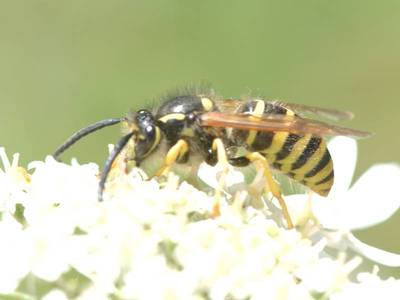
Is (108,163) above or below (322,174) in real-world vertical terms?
above

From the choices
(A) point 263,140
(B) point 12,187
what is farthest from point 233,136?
(B) point 12,187

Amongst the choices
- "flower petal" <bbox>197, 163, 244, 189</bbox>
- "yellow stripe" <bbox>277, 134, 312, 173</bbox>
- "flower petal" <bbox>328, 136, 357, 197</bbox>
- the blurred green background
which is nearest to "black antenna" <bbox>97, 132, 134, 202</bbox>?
"flower petal" <bbox>197, 163, 244, 189</bbox>

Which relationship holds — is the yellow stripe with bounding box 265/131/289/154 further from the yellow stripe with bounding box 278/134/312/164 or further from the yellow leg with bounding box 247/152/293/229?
the yellow leg with bounding box 247/152/293/229

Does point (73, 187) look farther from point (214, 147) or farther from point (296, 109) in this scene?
point (296, 109)

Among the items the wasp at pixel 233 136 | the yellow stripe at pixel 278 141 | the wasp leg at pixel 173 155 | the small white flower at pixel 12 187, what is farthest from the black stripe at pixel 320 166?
the small white flower at pixel 12 187

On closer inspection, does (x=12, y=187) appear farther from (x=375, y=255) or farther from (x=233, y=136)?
(x=375, y=255)

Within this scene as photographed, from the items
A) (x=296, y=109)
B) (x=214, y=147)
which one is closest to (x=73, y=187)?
(x=214, y=147)

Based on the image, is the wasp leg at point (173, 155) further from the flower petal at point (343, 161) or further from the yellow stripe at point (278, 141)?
the flower petal at point (343, 161)

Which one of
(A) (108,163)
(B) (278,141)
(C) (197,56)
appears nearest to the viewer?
(A) (108,163)
